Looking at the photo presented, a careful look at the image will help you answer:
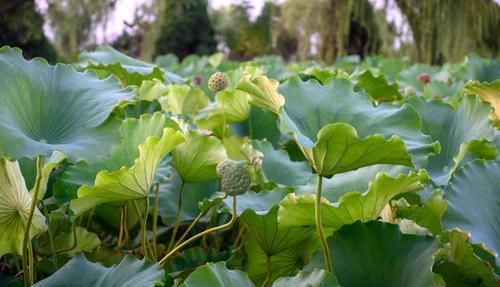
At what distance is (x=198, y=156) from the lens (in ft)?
2.85

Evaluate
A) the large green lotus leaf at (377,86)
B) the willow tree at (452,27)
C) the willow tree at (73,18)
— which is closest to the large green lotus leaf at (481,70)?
the large green lotus leaf at (377,86)

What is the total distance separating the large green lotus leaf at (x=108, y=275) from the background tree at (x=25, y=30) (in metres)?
7.92

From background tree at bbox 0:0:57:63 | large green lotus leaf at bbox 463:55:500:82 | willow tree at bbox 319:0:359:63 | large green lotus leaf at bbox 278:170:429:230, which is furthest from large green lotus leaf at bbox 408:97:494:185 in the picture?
background tree at bbox 0:0:57:63

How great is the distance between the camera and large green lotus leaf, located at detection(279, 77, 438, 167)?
736mm

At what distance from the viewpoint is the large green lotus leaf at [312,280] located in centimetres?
58

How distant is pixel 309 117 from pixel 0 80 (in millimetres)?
346

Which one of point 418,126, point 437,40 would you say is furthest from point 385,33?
point 418,126

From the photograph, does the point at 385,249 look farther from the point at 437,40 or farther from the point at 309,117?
the point at 437,40

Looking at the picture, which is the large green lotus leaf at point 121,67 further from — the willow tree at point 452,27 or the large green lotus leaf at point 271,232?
the willow tree at point 452,27

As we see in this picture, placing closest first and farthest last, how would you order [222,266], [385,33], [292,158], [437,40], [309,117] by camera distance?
[222,266] → [309,117] → [292,158] → [437,40] → [385,33]

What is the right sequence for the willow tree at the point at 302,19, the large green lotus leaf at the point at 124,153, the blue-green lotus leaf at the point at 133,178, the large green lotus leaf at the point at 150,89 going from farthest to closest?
the willow tree at the point at 302,19 < the large green lotus leaf at the point at 150,89 < the large green lotus leaf at the point at 124,153 < the blue-green lotus leaf at the point at 133,178

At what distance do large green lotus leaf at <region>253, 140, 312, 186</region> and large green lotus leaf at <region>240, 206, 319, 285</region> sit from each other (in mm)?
166

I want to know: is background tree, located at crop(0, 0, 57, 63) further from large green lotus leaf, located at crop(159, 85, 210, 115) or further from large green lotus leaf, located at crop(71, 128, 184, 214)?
large green lotus leaf, located at crop(71, 128, 184, 214)

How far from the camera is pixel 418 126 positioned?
758 millimetres
